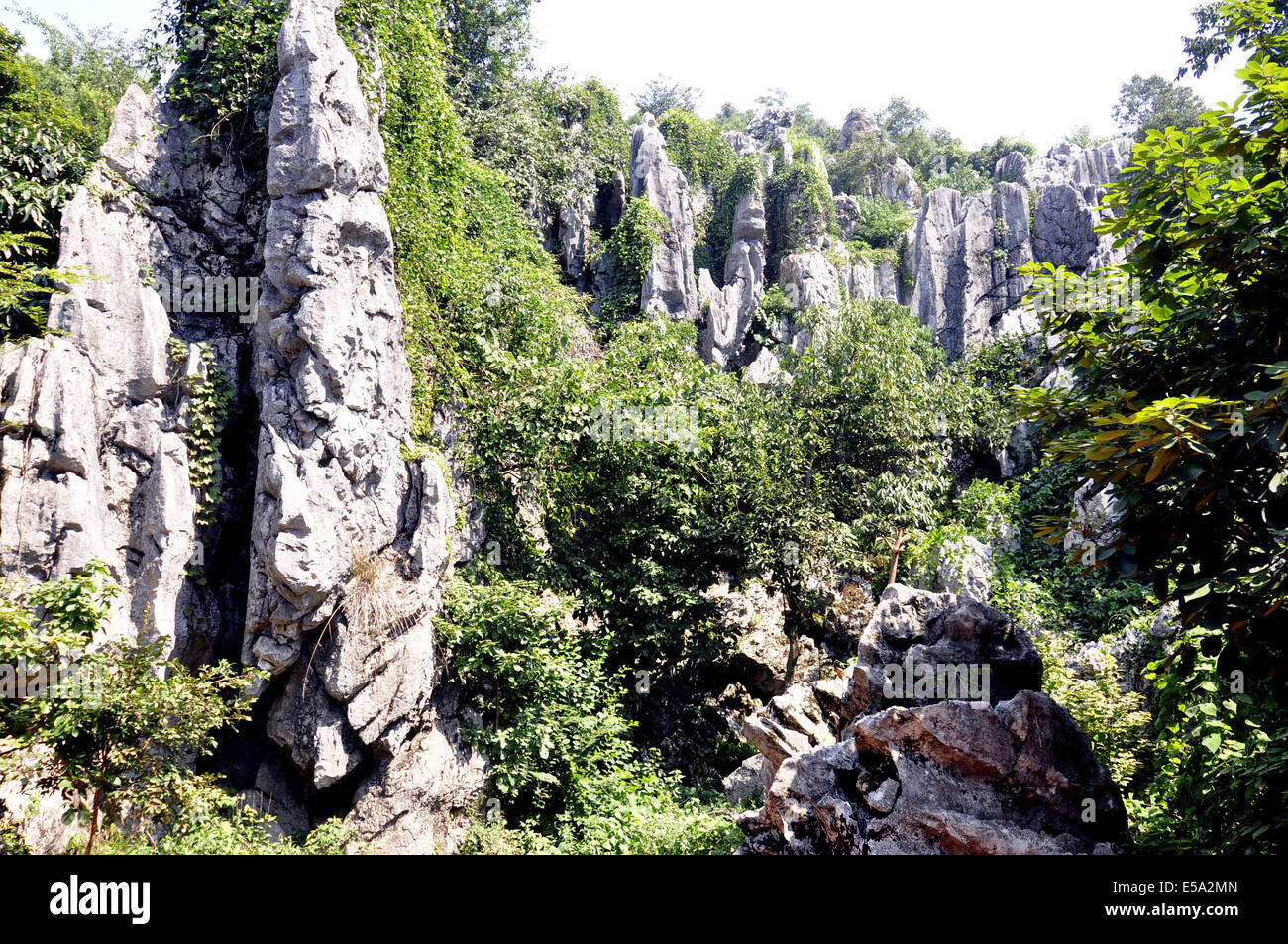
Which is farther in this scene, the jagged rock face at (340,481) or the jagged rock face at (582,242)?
the jagged rock face at (582,242)

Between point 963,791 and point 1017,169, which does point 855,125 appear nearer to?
point 1017,169

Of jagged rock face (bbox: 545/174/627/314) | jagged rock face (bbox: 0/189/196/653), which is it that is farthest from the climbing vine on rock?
jagged rock face (bbox: 545/174/627/314)

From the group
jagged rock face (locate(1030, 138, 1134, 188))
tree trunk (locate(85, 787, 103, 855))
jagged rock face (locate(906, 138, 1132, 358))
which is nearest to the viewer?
tree trunk (locate(85, 787, 103, 855))

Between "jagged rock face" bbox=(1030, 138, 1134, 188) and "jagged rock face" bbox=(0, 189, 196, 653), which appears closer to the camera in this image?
"jagged rock face" bbox=(0, 189, 196, 653)

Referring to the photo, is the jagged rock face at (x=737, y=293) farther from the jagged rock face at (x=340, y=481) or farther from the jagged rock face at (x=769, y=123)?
the jagged rock face at (x=340, y=481)

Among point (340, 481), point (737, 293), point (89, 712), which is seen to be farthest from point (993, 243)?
point (89, 712)

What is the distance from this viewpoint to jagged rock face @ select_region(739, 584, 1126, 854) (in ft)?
19.9

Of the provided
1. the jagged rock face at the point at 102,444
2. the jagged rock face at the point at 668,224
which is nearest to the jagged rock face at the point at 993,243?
the jagged rock face at the point at 668,224

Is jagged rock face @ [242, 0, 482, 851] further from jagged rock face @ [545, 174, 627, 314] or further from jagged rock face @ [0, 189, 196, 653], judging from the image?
jagged rock face @ [545, 174, 627, 314]

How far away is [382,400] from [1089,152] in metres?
33.3

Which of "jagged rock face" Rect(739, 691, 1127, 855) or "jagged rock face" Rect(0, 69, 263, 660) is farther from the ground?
"jagged rock face" Rect(0, 69, 263, 660)

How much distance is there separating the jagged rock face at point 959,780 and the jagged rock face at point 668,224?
62.2ft

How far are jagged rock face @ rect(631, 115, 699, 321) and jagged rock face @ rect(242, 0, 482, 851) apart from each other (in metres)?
14.4

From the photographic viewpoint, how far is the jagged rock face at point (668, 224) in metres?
26.0
